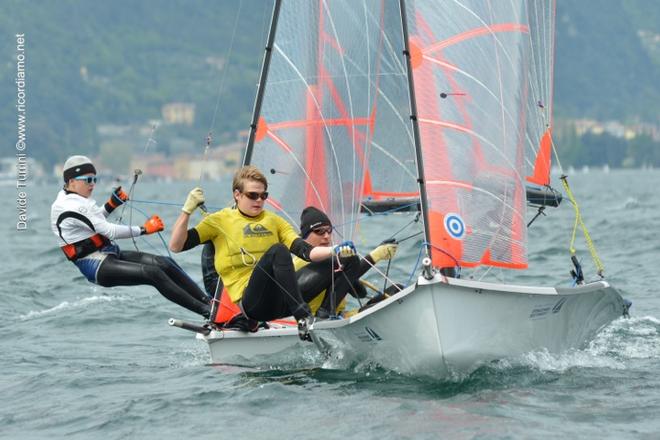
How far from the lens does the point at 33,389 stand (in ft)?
30.3

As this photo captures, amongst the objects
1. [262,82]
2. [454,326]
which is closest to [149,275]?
[262,82]

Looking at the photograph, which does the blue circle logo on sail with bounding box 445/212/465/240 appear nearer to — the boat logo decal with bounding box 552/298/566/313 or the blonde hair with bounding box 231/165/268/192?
the boat logo decal with bounding box 552/298/566/313

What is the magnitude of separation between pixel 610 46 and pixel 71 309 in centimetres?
18370

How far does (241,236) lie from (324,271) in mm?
618

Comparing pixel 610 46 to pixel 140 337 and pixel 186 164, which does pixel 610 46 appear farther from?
pixel 140 337

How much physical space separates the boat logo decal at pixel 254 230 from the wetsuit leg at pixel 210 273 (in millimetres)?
732

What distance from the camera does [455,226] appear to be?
342 inches

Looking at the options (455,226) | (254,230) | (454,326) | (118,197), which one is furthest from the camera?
(118,197)

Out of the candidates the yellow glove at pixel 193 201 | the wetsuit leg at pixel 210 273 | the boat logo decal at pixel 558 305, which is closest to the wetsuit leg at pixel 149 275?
the wetsuit leg at pixel 210 273

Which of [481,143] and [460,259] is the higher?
[481,143]

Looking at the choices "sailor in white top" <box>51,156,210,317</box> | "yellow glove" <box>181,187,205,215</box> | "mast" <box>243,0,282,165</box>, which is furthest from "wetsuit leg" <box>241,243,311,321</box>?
"mast" <box>243,0,282,165</box>

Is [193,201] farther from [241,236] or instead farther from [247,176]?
[241,236]

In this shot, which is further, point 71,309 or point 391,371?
point 71,309

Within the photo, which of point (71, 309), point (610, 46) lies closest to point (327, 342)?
point (71, 309)
